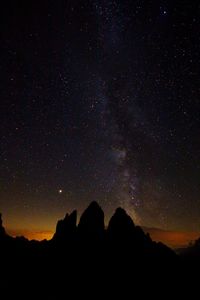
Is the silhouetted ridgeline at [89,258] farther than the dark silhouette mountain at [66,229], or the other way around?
the dark silhouette mountain at [66,229]

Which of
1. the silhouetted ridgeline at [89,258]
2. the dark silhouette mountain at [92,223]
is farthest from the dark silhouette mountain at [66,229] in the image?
the dark silhouette mountain at [92,223]

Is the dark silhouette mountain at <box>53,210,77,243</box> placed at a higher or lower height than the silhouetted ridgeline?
higher

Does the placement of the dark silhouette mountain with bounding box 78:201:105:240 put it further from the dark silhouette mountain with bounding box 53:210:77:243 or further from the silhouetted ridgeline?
the dark silhouette mountain with bounding box 53:210:77:243

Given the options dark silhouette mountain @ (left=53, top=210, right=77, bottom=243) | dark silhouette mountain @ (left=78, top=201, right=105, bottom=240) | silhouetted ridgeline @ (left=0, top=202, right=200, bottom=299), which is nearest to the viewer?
silhouetted ridgeline @ (left=0, top=202, right=200, bottom=299)

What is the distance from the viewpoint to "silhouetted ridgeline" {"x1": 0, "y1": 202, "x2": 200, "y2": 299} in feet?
167

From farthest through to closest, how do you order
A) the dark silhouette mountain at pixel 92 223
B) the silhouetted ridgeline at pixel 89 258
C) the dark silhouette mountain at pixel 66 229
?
the dark silhouette mountain at pixel 66 229, the dark silhouette mountain at pixel 92 223, the silhouetted ridgeline at pixel 89 258

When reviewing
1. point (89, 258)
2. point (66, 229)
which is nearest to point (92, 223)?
point (66, 229)

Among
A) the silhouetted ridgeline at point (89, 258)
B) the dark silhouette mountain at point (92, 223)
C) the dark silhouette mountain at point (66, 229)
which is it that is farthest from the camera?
the dark silhouette mountain at point (66, 229)

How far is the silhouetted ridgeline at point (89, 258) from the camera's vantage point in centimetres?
5091

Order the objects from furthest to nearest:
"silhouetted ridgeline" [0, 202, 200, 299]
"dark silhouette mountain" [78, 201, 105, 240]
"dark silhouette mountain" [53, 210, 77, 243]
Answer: "dark silhouette mountain" [53, 210, 77, 243] → "dark silhouette mountain" [78, 201, 105, 240] → "silhouetted ridgeline" [0, 202, 200, 299]

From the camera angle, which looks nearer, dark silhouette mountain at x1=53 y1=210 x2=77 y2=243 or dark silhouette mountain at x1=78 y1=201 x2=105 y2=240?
dark silhouette mountain at x1=78 y1=201 x2=105 y2=240

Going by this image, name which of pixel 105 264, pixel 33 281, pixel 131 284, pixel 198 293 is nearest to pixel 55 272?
pixel 33 281

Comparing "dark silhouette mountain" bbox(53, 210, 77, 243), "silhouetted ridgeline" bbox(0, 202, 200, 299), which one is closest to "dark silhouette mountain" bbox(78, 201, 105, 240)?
"silhouetted ridgeline" bbox(0, 202, 200, 299)

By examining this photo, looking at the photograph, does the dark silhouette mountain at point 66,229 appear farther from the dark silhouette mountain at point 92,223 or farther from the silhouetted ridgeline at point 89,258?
the dark silhouette mountain at point 92,223
